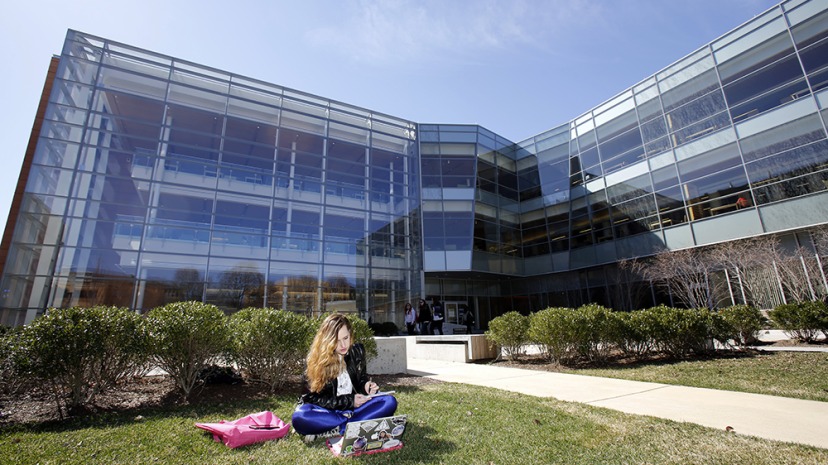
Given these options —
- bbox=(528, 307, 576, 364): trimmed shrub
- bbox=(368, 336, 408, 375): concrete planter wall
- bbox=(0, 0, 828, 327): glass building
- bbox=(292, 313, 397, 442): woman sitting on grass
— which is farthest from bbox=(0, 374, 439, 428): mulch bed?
bbox=(0, 0, 828, 327): glass building

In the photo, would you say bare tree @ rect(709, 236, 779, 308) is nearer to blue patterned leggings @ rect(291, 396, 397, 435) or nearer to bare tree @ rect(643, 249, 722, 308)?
bare tree @ rect(643, 249, 722, 308)

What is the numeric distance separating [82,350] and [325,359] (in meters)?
3.61

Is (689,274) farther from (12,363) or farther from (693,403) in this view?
(12,363)

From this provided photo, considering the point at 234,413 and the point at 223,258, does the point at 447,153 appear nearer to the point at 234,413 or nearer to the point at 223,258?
the point at 223,258

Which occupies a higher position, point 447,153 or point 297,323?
point 447,153

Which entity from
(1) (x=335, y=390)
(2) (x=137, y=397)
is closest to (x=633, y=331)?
(1) (x=335, y=390)

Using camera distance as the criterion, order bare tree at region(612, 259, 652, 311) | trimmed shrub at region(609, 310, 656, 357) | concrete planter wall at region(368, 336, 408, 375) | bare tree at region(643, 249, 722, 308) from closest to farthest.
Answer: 1. concrete planter wall at region(368, 336, 408, 375)
2. trimmed shrub at region(609, 310, 656, 357)
3. bare tree at region(643, 249, 722, 308)
4. bare tree at region(612, 259, 652, 311)

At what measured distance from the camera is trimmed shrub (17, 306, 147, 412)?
463 centimetres

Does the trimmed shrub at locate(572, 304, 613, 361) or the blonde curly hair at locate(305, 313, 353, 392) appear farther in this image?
the trimmed shrub at locate(572, 304, 613, 361)

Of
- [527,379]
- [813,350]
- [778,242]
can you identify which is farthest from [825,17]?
[527,379]

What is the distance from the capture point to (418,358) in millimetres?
13664

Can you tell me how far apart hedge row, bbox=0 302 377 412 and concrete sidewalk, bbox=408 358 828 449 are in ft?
11.8

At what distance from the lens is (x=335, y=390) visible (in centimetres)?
374

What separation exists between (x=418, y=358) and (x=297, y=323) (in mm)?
7991
